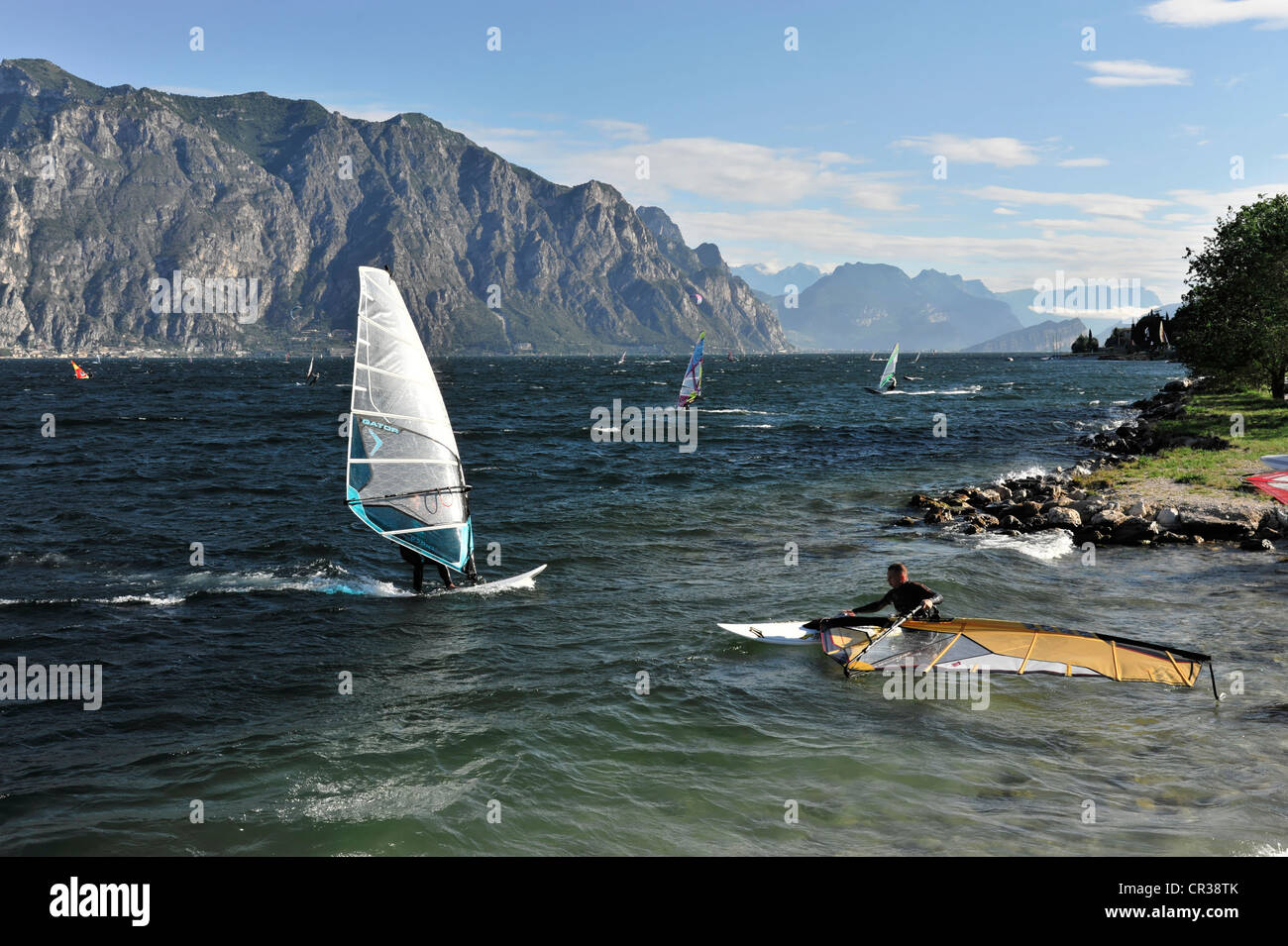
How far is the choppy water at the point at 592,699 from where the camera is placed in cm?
1095

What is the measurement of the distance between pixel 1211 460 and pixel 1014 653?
26480 mm

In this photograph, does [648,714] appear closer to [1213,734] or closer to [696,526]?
[1213,734]

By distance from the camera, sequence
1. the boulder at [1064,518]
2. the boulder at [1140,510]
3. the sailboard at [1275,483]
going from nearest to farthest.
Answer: the sailboard at [1275,483] < the boulder at [1140,510] < the boulder at [1064,518]

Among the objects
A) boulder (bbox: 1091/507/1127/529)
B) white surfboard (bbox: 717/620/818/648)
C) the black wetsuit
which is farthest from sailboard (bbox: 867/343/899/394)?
the black wetsuit

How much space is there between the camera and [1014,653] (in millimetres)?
15875

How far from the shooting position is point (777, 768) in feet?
40.8

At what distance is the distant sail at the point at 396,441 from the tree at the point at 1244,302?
153ft

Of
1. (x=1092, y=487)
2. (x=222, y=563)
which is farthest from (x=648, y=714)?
(x=1092, y=487)

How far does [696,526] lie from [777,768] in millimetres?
18971

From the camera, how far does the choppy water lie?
35.9ft

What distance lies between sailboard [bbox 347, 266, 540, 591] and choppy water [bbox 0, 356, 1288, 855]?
207 centimetres

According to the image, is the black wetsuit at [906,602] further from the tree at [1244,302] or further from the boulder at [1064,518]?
the tree at [1244,302]

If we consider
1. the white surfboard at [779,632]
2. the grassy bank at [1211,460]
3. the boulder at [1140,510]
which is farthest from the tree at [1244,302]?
the white surfboard at [779,632]

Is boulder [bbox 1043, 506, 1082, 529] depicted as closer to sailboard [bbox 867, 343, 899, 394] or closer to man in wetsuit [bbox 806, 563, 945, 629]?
man in wetsuit [bbox 806, 563, 945, 629]
